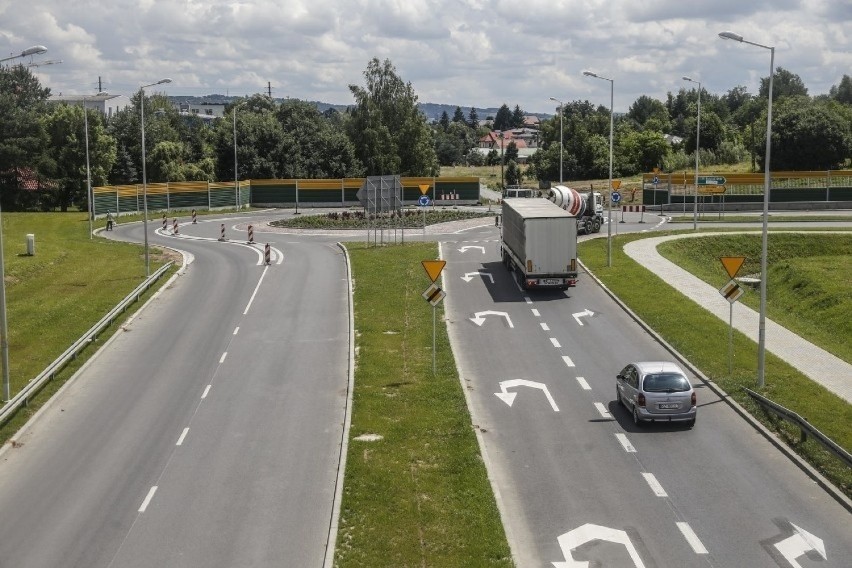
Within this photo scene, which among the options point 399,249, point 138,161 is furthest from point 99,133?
point 399,249

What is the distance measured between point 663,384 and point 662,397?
0.37 m

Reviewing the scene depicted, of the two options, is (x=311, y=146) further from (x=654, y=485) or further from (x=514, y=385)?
(x=654, y=485)

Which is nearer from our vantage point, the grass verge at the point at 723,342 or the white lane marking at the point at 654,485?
the white lane marking at the point at 654,485

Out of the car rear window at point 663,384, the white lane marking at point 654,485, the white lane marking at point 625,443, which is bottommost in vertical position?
the white lane marking at point 654,485

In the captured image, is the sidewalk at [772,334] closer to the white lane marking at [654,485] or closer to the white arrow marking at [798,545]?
the white lane marking at [654,485]

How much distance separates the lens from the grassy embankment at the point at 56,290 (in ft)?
102

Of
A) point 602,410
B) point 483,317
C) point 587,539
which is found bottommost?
point 587,539

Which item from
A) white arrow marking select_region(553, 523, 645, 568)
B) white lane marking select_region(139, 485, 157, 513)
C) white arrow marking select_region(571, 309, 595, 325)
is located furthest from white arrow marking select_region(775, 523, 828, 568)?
white arrow marking select_region(571, 309, 595, 325)

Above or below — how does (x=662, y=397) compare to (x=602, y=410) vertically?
above

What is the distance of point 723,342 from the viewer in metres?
32.8

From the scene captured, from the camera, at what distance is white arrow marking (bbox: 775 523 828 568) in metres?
17.1

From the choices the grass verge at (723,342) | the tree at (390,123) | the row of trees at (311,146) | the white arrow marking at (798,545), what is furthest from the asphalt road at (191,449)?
the tree at (390,123)

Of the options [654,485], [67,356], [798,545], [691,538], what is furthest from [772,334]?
[67,356]

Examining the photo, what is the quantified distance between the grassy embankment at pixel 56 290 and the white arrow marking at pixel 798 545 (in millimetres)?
18016
